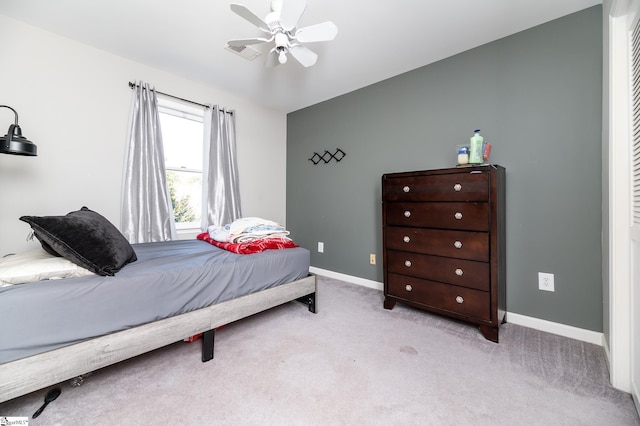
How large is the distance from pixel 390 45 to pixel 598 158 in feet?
5.95

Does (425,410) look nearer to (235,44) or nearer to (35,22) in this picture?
(235,44)

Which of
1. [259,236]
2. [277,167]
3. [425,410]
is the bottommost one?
[425,410]

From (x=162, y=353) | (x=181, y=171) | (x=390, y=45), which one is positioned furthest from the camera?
(x=181, y=171)

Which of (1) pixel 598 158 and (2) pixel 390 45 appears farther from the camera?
(2) pixel 390 45

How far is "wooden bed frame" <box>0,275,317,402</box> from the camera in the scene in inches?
41.9

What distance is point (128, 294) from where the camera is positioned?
134 cm

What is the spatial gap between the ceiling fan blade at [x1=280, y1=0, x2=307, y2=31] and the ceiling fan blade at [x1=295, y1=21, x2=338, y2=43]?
3.1 inches

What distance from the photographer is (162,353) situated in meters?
1.69

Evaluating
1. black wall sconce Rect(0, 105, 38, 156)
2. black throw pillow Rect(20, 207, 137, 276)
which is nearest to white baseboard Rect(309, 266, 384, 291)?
black throw pillow Rect(20, 207, 137, 276)

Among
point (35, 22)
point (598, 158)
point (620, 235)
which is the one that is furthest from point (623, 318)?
point (35, 22)

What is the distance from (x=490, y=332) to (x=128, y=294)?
2.32 meters

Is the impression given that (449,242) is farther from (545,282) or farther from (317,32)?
(317,32)

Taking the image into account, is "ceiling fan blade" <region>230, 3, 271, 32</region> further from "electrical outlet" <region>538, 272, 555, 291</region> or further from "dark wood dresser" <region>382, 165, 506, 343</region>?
"electrical outlet" <region>538, 272, 555, 291</region>

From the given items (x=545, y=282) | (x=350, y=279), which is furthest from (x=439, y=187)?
(x=350, y=279)
